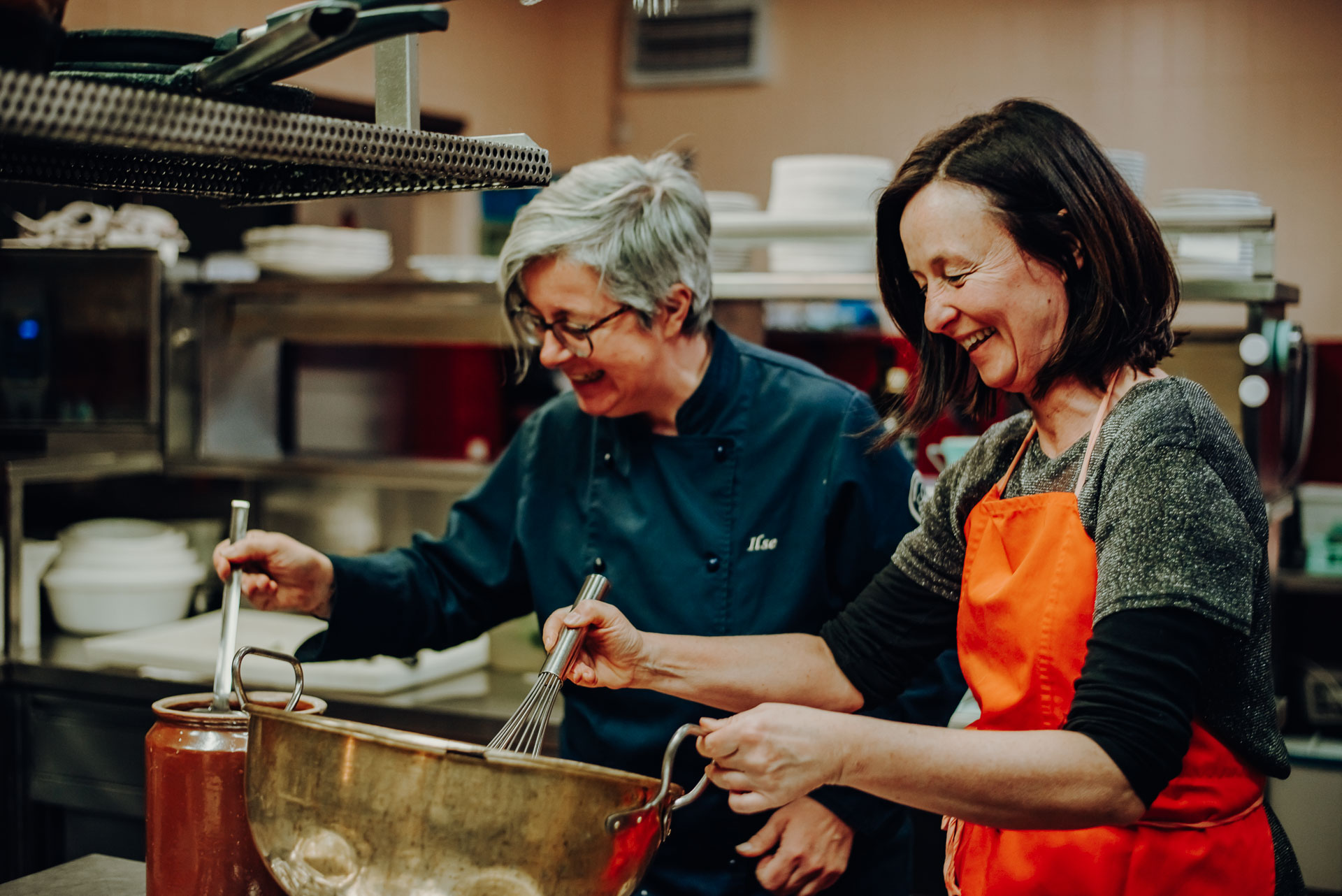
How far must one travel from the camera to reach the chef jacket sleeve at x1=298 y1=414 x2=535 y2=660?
163cm

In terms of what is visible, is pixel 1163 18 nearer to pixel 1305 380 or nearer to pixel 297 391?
pixel 1305 380

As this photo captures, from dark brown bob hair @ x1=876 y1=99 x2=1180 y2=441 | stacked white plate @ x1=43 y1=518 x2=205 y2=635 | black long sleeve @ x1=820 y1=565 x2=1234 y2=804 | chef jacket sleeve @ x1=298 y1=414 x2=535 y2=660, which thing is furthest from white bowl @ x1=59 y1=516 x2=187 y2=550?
black long sleeve @ x1=820 y1=565 x2=1234 y2=804

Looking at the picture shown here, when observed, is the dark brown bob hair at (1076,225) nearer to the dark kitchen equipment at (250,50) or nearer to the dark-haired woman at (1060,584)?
the dark-haired woman at (1060,584)

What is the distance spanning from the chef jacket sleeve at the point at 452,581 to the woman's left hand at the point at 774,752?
81 centimetres

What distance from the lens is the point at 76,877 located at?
136 cm

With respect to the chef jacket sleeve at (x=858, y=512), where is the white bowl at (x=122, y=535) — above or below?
below

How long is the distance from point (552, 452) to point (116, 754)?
4.08 feet

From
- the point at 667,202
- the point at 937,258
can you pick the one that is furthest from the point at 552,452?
the point at 937,258

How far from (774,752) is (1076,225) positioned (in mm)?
531

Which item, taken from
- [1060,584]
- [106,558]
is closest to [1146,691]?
[1060,584]

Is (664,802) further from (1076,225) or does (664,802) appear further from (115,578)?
(115,578)

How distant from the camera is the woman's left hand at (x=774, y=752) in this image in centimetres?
93

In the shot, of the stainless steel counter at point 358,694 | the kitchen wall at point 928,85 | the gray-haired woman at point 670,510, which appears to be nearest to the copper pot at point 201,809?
the gray-haired woman at point 670,510

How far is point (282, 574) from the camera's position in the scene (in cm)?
150
